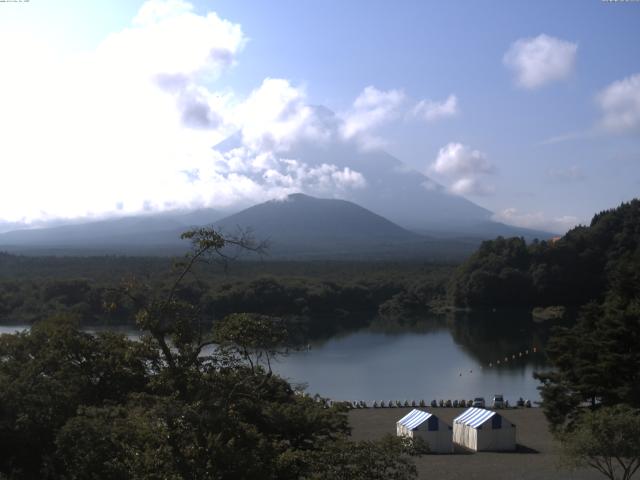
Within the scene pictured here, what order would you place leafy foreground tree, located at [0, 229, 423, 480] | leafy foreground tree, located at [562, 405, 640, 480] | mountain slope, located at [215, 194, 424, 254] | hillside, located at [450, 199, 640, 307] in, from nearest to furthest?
1. leafy foreground tree, located at [0, 229, 423, 480]
2. leafy foreground tree, located at [562, 405, 640, 480]
3. hillside, located at [450, 199, 640, 307]
4. mountain slope, located at [215, 194, 424, 254]

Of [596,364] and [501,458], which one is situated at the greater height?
[596,364]

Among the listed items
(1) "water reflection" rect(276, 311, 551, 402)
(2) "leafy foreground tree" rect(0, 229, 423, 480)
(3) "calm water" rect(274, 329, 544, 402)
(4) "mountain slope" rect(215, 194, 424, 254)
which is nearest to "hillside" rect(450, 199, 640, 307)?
(1) "water reflection" rect(276, 311, 551, 402)

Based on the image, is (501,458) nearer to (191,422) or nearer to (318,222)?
(191,422)

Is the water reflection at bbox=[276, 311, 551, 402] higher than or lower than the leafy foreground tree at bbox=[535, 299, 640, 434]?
lower

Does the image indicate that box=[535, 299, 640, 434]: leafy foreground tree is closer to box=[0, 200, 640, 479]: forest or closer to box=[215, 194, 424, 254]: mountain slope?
→ box=[0, 200, 640, 479]: forest

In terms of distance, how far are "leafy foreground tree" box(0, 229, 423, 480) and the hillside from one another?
2778cm

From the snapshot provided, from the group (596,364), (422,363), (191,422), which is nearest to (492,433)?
(596,364)

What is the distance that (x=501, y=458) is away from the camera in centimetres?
949

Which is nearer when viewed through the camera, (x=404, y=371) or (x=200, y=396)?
(x=200, y=396)

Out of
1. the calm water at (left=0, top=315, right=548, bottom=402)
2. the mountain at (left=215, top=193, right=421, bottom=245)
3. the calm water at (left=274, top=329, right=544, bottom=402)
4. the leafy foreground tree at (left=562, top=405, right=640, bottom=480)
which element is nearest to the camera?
the leafy foreground tree at (left=562, top=405, right=640, bottom=480)

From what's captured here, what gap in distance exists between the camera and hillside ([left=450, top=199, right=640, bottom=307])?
32.0 m

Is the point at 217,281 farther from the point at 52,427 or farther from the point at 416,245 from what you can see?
the point at 416,245

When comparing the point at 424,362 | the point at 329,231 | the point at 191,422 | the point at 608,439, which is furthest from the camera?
the point at 329,231

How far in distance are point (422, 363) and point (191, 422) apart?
54.5ft
